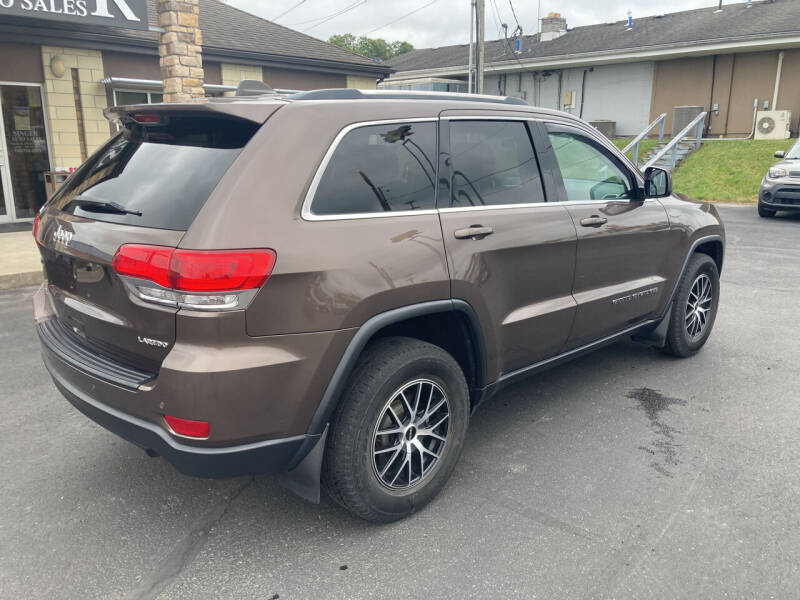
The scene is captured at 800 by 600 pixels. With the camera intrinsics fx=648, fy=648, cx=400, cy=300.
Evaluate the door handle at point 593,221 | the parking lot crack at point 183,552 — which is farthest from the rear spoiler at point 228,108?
the door handle at point 593,221

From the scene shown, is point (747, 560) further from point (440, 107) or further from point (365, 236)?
point (440, 107)

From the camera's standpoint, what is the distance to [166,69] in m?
8.91

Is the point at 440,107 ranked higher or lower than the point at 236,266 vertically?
higher

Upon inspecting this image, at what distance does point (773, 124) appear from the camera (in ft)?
68.3

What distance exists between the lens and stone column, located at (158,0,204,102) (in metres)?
8.63

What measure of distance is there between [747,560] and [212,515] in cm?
232

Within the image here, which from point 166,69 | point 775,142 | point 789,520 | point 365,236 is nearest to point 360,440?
point 365,236

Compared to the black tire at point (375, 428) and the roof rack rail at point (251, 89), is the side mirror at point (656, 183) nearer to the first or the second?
the black tire at point (375, 428)

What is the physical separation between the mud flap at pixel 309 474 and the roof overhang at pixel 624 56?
23.6 m

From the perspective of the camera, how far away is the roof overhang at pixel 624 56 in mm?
21281

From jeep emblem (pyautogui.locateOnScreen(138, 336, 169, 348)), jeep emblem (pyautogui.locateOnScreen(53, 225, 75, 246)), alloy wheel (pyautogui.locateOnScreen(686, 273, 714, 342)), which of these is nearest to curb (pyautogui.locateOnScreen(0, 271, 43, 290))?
jeep emblem (pyautogui.locateOnScreen(53, 225, 75, 246))

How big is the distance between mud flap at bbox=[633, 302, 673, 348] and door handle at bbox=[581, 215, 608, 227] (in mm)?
1232

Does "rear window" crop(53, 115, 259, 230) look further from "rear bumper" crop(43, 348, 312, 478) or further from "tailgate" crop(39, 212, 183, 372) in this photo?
"rear bumper" crop(43, 348, 312, 478)

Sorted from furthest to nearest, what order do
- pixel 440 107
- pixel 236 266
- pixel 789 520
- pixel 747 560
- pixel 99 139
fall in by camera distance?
1. pixel 99 139
2. pixel 440 107
3. pixel 789 520
4. pixel 747 560
5. pixel 236 266
